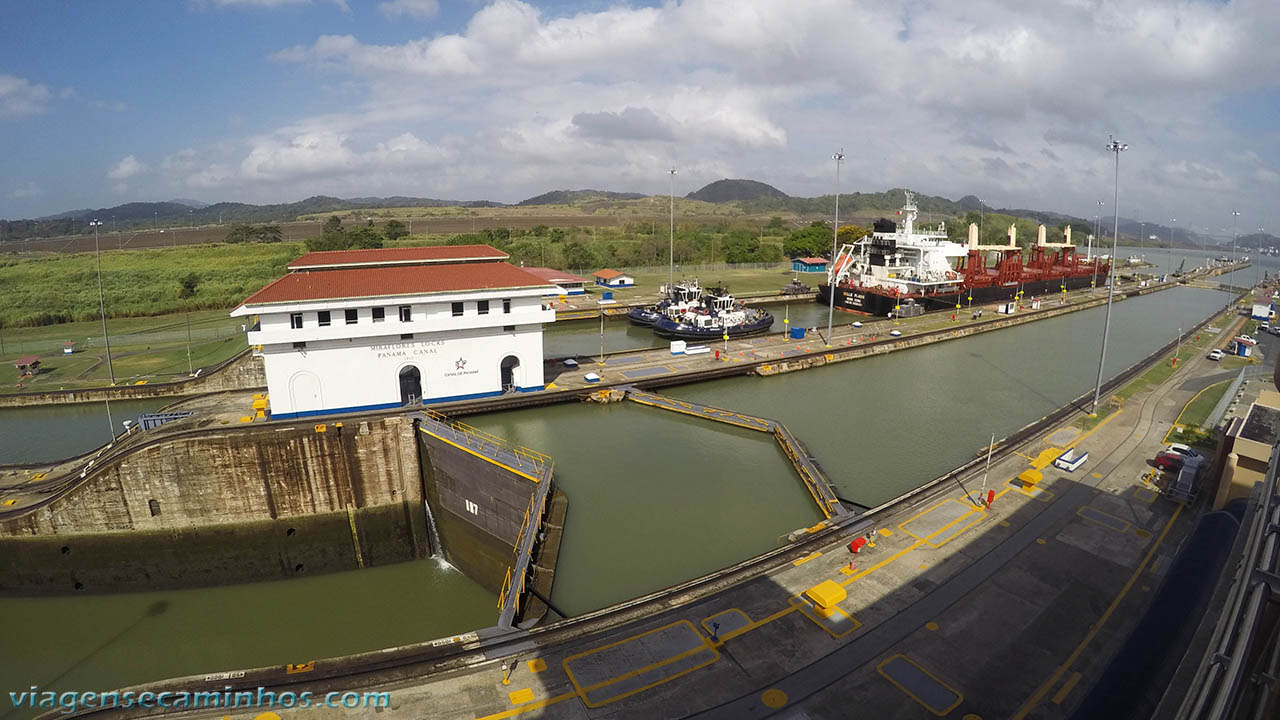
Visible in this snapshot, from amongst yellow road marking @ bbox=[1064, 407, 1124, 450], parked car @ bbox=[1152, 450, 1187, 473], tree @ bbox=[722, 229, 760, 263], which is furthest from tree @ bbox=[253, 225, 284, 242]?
parked car @ bbox=[1152, 450, 1187, 473]

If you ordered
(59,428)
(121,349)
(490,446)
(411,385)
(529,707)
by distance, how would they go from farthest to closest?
(121,349) → (59,428) → (411,385) → (490,446) → (529,707)

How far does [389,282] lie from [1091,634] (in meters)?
27.2

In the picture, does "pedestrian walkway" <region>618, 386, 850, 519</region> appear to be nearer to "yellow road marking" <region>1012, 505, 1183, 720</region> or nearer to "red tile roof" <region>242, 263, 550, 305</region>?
"yellow road marking" <region>1012, 505, 1183, 720</region>

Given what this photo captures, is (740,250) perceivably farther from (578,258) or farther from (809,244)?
(578,258)

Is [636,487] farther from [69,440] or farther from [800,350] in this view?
[69,440]

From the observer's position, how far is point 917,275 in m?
65.7

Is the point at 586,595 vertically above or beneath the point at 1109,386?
beneath

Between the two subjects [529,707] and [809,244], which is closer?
[529,707]

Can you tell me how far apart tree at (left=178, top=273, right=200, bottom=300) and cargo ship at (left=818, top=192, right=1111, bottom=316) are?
219 ft

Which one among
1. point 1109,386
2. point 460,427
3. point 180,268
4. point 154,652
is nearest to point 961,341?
point 1109,386

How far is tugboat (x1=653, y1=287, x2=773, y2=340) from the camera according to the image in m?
46.6

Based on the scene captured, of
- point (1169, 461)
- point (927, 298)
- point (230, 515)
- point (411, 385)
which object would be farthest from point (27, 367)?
point (927, 298)

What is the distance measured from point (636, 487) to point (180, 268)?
8011 cm

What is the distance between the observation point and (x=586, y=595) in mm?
17969
